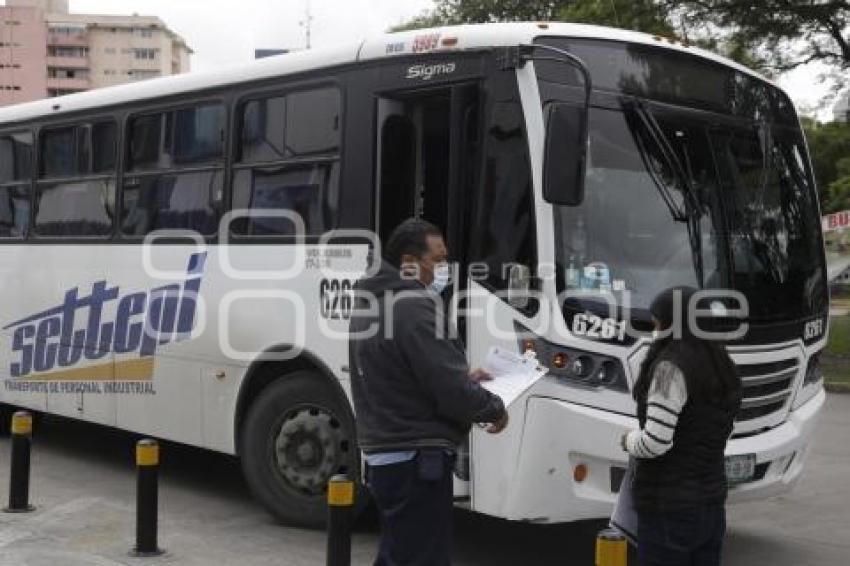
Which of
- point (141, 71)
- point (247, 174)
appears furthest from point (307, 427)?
point (141, 71)

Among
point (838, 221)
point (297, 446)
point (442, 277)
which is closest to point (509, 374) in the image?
point (442, 277)

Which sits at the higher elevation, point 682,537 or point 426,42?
point 426,42

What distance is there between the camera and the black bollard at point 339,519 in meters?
5.03

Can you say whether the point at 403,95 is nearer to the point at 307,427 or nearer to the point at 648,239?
the point at 648,239

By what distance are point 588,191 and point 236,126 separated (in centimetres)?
279

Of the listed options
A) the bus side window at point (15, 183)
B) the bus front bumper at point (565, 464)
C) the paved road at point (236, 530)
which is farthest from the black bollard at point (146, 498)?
the bus side window at point (15, 183)

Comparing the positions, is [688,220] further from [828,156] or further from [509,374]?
[828,156]

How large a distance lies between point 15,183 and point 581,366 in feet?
20.8

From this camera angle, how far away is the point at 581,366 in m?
5.61

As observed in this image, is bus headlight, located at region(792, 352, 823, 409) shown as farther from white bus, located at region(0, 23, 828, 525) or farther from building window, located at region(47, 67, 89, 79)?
building window, located at region(47, 67, 89, 79)

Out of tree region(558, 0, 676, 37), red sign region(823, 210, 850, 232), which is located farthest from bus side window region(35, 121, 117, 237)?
tree region(558, 0, 676, 37)

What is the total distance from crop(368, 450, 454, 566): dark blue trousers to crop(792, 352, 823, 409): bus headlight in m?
3.05

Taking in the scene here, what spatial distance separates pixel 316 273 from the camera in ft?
22.5

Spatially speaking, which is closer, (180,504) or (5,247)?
(180,504)
